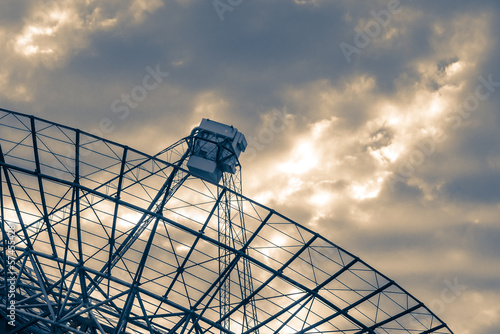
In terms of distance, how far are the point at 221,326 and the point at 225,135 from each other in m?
12.3

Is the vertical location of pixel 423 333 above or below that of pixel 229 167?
below

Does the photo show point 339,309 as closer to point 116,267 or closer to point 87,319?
point 116,267

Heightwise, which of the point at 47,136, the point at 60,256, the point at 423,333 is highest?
the point at 47,136

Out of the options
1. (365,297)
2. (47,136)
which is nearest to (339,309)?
(365,297)

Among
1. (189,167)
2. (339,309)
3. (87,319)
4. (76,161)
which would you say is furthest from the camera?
(189,167)

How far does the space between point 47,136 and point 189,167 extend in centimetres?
980

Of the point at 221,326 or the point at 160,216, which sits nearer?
the point at 160,216

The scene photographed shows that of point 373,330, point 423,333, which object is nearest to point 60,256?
point 373,330

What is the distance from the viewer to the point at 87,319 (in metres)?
28.8

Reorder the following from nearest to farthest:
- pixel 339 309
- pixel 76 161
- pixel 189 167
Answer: pixel 76 161, pixel 339 309, pixel 189 167

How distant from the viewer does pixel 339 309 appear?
1028 inches

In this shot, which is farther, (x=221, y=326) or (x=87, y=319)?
(x=87, y=319)

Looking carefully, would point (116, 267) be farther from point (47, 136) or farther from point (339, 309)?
point (339, 309)

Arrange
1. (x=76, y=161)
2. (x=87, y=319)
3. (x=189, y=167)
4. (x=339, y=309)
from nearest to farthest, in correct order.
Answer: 1. (x=76, y=161)
2. (x=339, y=309)
3. (x=87, y=319)
4. (x=189, y=167)
